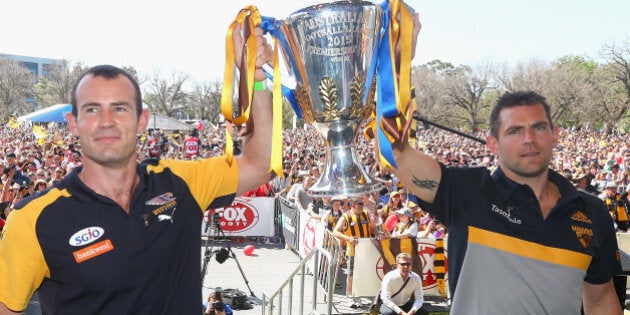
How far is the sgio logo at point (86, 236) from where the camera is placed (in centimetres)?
202

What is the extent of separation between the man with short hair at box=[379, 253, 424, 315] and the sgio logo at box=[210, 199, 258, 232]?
19.6ft

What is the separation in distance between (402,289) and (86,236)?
6707 millimetres

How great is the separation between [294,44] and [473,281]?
1265 mm

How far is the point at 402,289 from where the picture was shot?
8.26 m

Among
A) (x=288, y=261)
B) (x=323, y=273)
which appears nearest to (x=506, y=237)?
(x=323, y=273)

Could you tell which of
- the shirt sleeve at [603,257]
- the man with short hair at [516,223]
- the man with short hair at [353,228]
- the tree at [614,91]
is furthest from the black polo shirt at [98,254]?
the tree at [614,91]

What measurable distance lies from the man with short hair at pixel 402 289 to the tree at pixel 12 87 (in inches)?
2331

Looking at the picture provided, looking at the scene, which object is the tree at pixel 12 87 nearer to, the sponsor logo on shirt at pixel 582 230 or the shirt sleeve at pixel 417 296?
the shirt sleeve at pixel 417 296

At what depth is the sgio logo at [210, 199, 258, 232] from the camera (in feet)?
44.7

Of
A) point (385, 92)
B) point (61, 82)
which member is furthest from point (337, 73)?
point (61, 82)

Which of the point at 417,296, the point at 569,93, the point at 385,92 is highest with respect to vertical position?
the point at 569,93

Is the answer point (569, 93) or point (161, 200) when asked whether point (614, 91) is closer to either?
point (569, 93)

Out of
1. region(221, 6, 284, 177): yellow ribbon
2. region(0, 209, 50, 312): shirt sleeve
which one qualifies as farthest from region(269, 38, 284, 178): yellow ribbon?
region(0, 209, 50, 312): shirt sleeve

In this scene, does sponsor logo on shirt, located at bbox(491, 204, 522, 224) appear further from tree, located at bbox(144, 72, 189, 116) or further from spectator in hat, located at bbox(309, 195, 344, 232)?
tree, located at bbox(144, 72, 189, 116)
